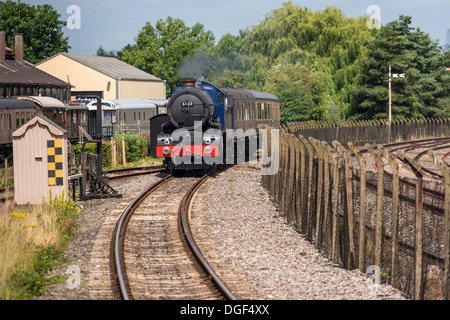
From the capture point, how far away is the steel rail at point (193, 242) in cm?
911

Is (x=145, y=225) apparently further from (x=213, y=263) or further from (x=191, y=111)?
(x=191, y=111)

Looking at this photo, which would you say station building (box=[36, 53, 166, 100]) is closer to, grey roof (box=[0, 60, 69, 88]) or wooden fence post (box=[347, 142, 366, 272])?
grey roof (box=[0, 60, 69, 88])

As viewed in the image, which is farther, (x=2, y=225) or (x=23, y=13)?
(x=23, y=13)

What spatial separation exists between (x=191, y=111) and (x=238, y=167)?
540cm

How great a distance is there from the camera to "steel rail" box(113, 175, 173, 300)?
9.27 metres

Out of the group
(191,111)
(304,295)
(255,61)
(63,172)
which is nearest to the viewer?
(304,295)

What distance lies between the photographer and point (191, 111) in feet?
74.4

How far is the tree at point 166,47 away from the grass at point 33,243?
74005 mm

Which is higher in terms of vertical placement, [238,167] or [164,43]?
[164,43]

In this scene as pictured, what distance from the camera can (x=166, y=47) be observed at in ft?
304

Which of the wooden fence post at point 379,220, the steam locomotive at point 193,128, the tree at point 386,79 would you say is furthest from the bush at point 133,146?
the tree at point 386,79

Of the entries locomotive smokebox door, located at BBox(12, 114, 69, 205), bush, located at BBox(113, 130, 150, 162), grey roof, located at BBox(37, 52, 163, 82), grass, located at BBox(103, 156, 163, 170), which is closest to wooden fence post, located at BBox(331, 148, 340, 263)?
locomotive smokebox door, located at BBox(12, 114, 69, 205)
